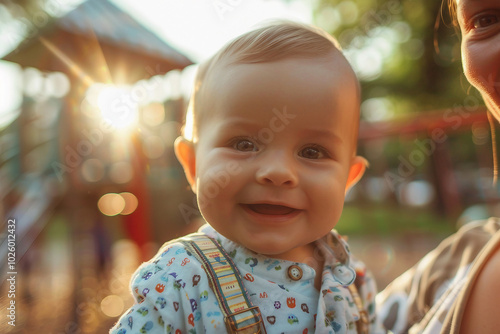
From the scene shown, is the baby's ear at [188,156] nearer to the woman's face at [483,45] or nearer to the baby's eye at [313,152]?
the baby's eye at [313,152]

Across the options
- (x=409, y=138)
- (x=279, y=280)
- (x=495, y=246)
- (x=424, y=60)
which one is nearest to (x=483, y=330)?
(x=495, y=246)

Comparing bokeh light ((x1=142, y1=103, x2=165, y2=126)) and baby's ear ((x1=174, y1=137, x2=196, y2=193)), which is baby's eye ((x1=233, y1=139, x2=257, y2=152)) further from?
bokeh light ((x1=142, y1=103, x2=165, y2=126))

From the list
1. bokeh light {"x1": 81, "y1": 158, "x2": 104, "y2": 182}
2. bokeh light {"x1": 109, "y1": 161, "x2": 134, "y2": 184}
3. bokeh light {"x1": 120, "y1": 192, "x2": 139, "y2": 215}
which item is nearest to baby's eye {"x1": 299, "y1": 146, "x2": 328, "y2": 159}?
bokeh light {"x1": 120, "y1": 192, "x2": 139, "y2": 215}

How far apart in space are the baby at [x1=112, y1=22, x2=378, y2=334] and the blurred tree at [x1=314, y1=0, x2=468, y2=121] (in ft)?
31.2

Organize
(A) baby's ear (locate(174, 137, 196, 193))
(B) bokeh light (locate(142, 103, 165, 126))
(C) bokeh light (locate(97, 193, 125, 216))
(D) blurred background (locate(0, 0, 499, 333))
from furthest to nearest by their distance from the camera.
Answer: (C) bokeh light (locate(97, 193, 125, 216)) < (B) bokeh light (locate(142, 103, 165, 126)) < (D) blurred background (locate(0, 0, 499, 333)) < (A) baby's ear (locate(174, 137, 196, 193))

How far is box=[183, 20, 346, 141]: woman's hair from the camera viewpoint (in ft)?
2.79

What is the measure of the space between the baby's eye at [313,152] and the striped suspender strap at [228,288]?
273 mm

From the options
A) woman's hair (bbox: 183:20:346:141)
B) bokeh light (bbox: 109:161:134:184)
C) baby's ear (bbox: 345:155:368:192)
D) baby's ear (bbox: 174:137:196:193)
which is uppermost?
woman's hair (bbox: 183:20:346:141)

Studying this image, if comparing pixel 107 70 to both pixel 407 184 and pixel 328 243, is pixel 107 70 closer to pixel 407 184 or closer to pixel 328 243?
pixel 328 243

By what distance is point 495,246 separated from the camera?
798mm

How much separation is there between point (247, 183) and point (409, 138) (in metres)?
4.11

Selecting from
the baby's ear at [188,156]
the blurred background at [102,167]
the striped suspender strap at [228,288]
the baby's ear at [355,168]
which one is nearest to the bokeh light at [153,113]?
the blurred background at [102,167]

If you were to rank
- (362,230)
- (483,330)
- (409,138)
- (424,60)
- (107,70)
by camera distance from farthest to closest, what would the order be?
1. (424,60)
2. (362,230)
3. (409,138)
4. (107,70)
5. (483,330)

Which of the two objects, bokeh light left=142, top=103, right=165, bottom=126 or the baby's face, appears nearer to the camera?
the baby's face
